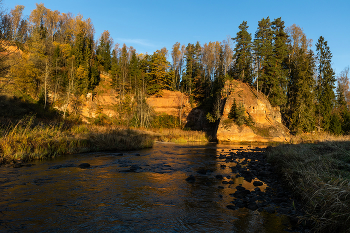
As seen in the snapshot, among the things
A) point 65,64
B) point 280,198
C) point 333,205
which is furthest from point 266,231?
point 65,64

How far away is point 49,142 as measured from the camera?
14.5 metres

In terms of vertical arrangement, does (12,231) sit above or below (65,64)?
below

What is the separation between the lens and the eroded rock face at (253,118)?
36656mm

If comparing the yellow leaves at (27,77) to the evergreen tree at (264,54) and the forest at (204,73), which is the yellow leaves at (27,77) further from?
the evergreen tree at (264,54)

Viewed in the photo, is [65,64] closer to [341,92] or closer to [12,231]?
[12,231]

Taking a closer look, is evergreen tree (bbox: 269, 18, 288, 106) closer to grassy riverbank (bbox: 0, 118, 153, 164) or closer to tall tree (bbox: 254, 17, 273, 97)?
tall tree (bbox: 254, 17, 273, 97)

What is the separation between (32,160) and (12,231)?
30.0 feet

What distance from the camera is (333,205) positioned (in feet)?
13.4

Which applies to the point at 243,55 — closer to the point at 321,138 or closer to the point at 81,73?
the point at 321,138

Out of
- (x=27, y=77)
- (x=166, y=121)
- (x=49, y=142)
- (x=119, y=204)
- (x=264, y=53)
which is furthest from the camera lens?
(x=166, y=121)

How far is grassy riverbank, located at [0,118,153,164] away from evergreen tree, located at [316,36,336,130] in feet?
119

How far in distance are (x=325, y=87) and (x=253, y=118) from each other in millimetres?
16803

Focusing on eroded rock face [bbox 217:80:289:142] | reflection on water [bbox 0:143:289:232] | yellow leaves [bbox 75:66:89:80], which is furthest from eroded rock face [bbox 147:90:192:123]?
reflection on water [bbox 0:143:289:232]

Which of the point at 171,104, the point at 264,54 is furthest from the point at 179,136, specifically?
the point at 264,54
